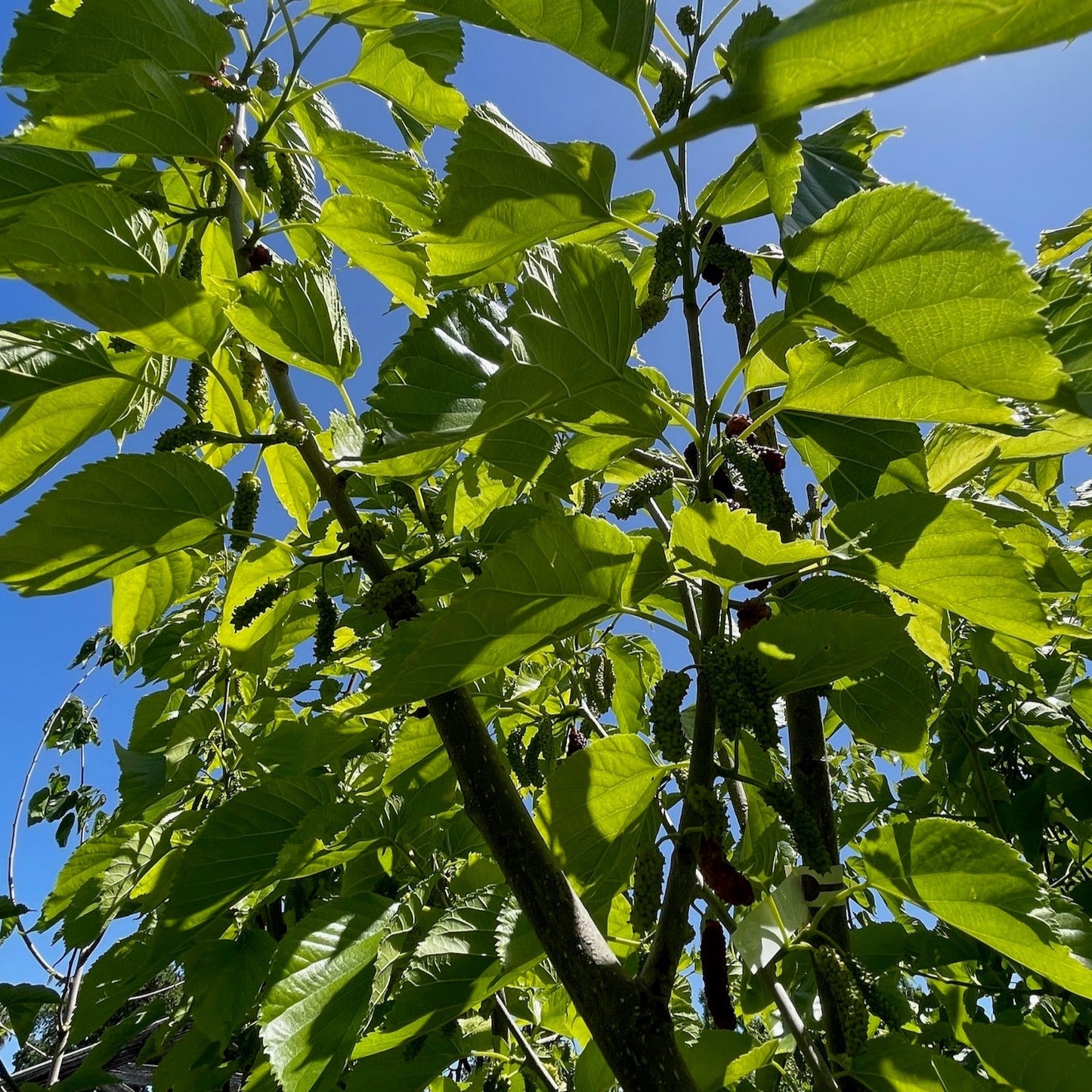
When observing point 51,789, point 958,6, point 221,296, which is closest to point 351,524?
point 221,296

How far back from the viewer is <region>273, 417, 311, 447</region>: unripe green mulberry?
1010 mm

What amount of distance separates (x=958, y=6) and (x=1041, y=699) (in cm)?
197

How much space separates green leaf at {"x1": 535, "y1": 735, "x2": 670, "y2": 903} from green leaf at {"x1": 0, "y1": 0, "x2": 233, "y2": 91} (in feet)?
3.19

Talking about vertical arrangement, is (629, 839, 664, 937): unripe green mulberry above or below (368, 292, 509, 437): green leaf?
below

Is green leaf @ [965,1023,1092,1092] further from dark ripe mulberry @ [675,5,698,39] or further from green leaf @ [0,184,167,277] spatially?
green leaf @ [0,184,167,277]

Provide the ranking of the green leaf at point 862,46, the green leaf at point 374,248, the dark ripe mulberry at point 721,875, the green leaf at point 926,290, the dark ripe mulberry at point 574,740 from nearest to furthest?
the green leaf at point 862,46 → the green leaf at point 926,290 → the dark ripe mulberry at point 721,875 → the green leaf at point 374,248 → the dark ripe mulberry at point 574,740

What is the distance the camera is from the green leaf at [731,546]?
70cm

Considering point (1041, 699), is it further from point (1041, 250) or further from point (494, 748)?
point (494, 748)

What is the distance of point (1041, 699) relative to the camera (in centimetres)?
183

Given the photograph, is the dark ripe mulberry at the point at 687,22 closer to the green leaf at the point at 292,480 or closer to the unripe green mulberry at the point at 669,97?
the unripe green mulberry at the point at 669,97

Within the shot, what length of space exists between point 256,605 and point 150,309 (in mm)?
404

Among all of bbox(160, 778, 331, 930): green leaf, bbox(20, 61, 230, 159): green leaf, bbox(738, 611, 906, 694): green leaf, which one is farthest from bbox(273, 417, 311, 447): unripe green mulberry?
bbox(738, 611, 906, 694): green leaf

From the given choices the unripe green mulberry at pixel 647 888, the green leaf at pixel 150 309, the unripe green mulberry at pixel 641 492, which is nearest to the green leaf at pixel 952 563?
the unripe green mulberry at pixel 641 492

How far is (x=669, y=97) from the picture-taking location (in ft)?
2.96
